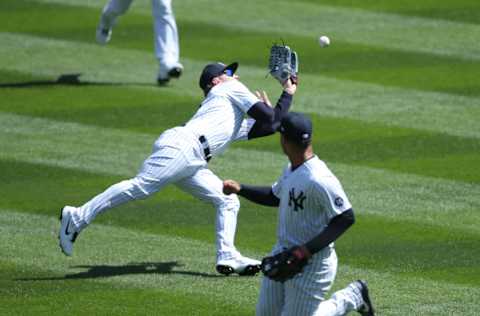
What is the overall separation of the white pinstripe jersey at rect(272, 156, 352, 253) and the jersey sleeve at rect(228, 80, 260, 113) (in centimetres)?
275

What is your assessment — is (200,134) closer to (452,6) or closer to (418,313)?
(418,313)

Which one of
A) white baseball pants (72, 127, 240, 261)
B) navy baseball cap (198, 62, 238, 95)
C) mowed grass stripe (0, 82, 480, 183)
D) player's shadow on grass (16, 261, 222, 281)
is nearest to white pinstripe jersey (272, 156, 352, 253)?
white baseball pants (72, 127, 240, 261)

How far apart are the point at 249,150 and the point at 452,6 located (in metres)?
6.95

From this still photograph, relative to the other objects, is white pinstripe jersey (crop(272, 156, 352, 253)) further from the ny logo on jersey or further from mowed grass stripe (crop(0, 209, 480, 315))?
mowed grass stripe (crop(0, 209, 480, 315))

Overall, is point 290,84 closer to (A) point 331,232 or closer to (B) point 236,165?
(A) point 331,232

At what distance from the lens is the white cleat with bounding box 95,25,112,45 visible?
17206mm

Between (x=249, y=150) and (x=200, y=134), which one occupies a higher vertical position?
(x=200, y=134)

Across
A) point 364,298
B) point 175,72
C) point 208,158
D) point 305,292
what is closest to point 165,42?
point 175,72

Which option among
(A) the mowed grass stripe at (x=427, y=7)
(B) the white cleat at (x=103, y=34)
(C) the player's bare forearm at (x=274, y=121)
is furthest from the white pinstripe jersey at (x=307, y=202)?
(A) the mowed grass stripe at (x=427, y=7)

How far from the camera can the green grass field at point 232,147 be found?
972cm

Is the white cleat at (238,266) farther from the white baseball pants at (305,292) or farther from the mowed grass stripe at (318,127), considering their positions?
the mowed grass stripe at (318,127)

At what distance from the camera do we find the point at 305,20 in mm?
18969

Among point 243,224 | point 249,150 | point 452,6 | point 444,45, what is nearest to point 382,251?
point 243,224

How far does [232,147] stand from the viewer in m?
14.3
